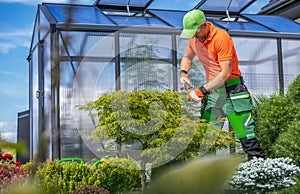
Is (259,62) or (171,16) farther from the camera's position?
(171,16)

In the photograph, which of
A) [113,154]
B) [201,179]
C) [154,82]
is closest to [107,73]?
[154,82]

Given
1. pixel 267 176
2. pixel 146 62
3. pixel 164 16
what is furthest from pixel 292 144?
pixel 164 16

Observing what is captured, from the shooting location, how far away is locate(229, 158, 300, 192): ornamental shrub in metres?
4.22

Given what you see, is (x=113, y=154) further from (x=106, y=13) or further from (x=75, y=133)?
(x=106, y=13)

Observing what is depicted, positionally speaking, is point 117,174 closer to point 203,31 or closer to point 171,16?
A: point 203,31

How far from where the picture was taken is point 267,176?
4309mm

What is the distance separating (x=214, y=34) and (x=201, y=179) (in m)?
5.01

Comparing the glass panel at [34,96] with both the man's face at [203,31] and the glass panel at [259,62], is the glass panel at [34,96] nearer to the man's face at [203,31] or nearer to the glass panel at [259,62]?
the glass panel at [259,62]

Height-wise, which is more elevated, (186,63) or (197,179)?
(186,63)

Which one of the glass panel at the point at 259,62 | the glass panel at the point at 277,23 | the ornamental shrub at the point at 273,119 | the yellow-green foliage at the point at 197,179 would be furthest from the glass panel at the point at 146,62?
the yellow-green foliage at the point at 197,179

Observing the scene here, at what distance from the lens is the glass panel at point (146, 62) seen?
7004mm

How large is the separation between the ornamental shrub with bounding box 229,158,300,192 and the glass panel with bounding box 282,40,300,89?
12.2ft

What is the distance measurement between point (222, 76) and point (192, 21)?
0.69 metres

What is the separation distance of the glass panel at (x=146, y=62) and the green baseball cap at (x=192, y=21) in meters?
2.00
